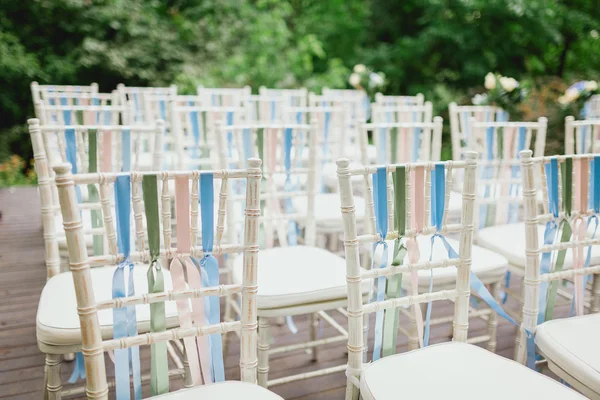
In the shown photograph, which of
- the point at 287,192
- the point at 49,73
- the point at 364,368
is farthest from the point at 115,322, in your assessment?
the point at 49,73

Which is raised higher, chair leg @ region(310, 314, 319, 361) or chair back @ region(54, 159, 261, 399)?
chair back @ region(54, 159, 261, 399)

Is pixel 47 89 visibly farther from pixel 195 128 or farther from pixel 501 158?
pixel 501 158

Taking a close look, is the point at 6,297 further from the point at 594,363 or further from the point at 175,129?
the point at 594,363

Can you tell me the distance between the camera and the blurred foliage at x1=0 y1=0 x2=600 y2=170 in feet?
22.4

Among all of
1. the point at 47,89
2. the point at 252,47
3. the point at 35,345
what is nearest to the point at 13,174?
the point at 47,89

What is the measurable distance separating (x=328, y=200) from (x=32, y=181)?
4559 mm

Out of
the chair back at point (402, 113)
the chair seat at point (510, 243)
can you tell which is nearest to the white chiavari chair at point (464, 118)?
the chair back at point (402, 113)

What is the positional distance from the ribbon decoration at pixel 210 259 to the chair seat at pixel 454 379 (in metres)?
0.35

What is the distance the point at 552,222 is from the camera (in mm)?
1570

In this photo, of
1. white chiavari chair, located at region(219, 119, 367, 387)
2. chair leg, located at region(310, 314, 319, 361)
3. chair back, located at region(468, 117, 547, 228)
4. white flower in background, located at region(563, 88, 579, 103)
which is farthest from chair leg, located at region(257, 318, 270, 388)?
white flower in background, located at region(563, 88, 579, 103)

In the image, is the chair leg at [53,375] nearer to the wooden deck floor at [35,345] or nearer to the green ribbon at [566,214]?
the wooden deck floor at [35,345]

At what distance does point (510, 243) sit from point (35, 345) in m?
2.02

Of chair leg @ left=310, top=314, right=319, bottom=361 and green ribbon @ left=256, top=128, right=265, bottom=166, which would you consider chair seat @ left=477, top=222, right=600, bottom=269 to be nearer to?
chair leg @ left=310, top=314, right=319, bottom=361

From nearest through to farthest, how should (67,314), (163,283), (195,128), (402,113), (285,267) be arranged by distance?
(163,283) < (67,314) < (285,267) < (195,128) < (402,113)
